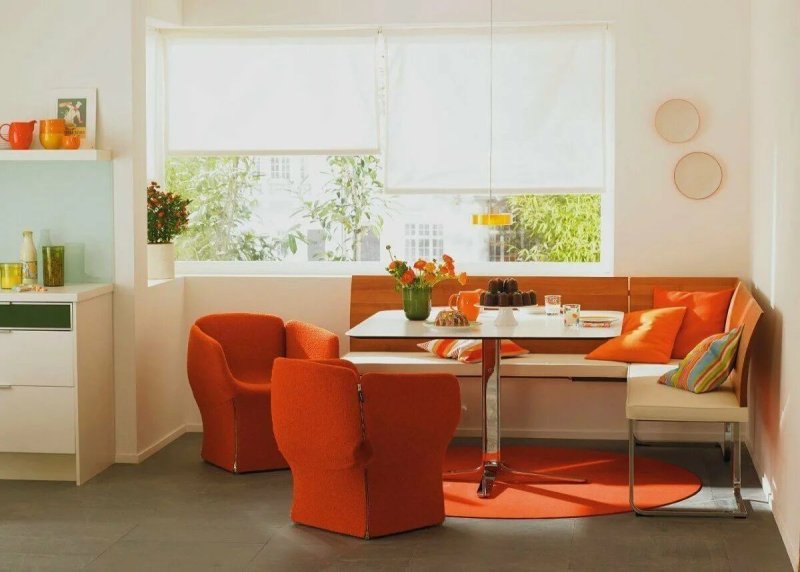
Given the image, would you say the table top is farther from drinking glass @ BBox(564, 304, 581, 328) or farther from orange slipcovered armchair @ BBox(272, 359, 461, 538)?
orange slipcovered armchair @ BBox(272, 359, 461, 538)

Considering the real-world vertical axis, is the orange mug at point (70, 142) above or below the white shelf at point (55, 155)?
above

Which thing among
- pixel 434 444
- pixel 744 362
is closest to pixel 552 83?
pixel 744 362

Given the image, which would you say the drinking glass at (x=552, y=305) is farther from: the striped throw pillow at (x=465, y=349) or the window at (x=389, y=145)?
the window at (x=389, y=145)

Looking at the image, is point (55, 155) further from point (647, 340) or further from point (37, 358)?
point (647, 340)

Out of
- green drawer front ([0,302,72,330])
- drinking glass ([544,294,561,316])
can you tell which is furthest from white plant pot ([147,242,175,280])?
drinking glass ([544,294,561,316])

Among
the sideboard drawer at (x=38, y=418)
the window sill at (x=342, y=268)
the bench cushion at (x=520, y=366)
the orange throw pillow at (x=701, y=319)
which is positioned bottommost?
the sideboard drawer at (x=38, y=418)

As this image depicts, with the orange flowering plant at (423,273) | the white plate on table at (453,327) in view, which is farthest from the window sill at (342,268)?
the white plate on table at (453,327)

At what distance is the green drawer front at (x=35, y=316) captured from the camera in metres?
5.51

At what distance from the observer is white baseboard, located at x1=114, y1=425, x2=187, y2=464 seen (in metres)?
6.02

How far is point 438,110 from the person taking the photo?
6820 mm

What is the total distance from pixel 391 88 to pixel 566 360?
1.96 metres

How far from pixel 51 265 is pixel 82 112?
Result: 31.5 inches

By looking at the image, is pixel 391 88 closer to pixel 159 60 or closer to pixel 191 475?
pixel 159 60

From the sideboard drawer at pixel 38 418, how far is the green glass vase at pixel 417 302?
1667 mm
